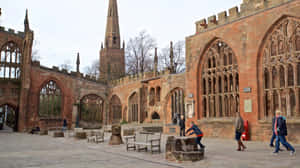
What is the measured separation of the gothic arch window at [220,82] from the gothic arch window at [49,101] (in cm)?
1791

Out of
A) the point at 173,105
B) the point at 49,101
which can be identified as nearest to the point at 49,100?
the point at 49,101

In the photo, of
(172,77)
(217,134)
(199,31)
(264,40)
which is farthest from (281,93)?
(172,77)

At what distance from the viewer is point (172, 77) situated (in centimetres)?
2277

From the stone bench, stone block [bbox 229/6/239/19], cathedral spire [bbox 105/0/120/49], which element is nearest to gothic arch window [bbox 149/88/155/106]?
stone block [bbox 229/6/239/19]

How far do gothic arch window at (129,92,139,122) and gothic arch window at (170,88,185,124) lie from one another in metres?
5.07

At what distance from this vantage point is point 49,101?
30.0m

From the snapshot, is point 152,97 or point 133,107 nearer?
point 152,97

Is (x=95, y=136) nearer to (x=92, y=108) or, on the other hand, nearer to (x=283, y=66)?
(x=283, y=66)

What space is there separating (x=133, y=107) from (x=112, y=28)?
35.1 m

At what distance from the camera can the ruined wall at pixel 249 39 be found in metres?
13.3

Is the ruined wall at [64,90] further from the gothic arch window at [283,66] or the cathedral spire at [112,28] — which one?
the cathedral spire at [112,28]

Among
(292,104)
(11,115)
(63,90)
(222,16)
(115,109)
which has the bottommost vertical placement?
(11,115)

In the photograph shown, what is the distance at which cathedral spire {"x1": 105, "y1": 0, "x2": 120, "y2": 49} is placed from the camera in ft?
194

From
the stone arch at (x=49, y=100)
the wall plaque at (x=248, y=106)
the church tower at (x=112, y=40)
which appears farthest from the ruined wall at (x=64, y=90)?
the church tower at (x=112, y=40)
